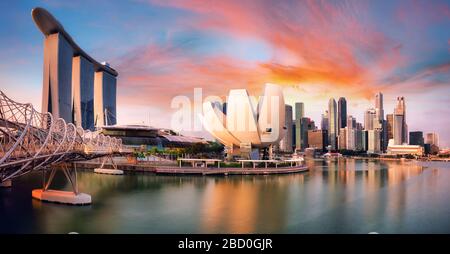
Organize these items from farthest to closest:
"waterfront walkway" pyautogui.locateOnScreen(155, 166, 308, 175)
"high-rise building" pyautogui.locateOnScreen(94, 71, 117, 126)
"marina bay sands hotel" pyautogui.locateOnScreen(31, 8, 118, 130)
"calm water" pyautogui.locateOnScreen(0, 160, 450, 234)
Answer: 1. "high-rise building" pyautogui.locateOnScreen(94, 71, 117, 126)
2. "marina bay sands hotel" pyautogui.locateOnScreen(31, 8, 118, 130)
3. "waterfront walkway" pyautogui.locateOnScreen(155, 166, 308, 175)
4. "calm water" pyautogui.locateOnScreen(0, 160, 450, 234)

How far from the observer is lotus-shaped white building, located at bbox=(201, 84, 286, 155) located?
1427cm

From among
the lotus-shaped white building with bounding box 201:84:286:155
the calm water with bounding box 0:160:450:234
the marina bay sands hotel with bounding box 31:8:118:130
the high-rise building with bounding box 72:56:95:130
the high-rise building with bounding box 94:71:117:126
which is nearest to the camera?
the calm water with bounding box 0:160:450:234

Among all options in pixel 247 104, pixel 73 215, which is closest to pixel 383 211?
pixel 73 215

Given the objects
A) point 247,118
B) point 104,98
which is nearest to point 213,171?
point 247,118

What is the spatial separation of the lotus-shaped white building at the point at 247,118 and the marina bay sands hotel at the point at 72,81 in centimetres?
837

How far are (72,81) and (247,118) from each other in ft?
44.4

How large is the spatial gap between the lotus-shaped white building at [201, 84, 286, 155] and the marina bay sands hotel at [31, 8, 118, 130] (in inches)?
330

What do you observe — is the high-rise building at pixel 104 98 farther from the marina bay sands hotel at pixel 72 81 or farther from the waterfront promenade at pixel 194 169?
the waterfront promenade at pixel 194 169

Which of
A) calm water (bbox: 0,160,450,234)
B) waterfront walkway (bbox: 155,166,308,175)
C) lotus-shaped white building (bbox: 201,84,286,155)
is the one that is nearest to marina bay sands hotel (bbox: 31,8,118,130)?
lotus-shaped white building (bbox: 201,84,286,155)

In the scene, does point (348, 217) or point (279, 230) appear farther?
point (348, 217)

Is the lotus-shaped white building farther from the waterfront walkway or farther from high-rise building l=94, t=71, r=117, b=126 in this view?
high-rise building l=94, t=71, r=117, b=126
